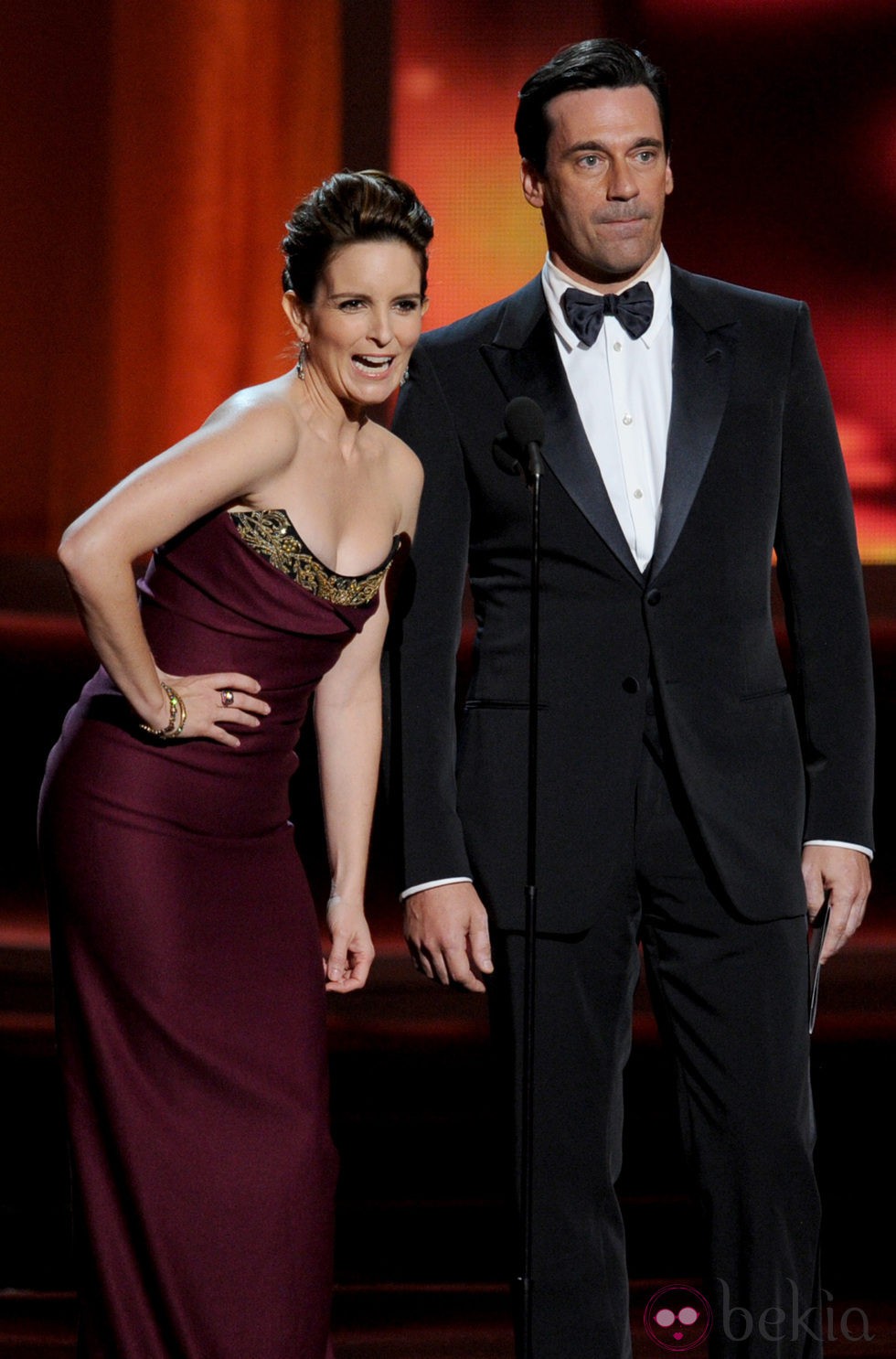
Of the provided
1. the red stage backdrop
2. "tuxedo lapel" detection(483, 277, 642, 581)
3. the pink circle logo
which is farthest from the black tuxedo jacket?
the red stage backdrop

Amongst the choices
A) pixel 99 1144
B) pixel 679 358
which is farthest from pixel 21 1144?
pixel 679 358

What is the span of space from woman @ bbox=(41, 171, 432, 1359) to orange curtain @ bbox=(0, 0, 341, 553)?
9.38ft

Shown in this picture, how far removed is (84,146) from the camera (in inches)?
185

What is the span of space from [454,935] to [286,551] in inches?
19.7

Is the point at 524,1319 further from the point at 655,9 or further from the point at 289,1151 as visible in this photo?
the point at 655,9

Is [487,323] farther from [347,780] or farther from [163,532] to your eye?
[347,780]

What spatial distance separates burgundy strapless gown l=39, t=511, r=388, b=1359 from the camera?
200cm

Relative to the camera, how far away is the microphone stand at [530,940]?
1.85m

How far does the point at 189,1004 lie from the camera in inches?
79.2

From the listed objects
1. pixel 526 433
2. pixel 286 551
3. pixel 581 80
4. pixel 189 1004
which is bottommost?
pixel 189 1004

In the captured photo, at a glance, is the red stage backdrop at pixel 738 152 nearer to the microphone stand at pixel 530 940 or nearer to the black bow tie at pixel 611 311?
the black bow tie at pixel 611 311

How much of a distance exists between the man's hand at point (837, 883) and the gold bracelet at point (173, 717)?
2.57 feet

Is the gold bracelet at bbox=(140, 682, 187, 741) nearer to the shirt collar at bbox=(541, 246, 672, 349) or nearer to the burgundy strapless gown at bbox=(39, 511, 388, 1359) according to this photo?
the burgundy strapless gown at bbox=(39, 511, 388, 1359)

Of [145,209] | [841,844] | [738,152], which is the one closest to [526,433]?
[841,844]
